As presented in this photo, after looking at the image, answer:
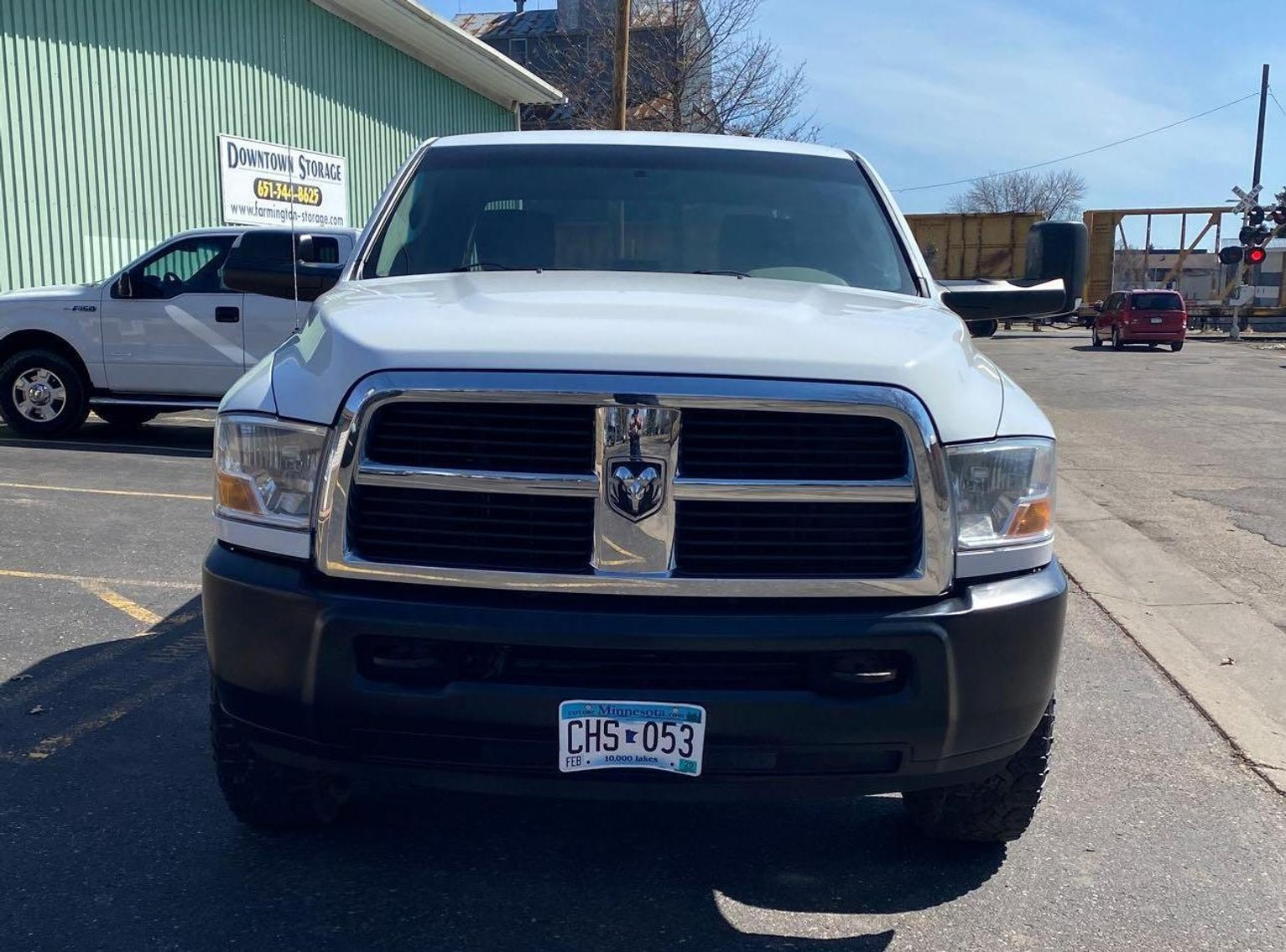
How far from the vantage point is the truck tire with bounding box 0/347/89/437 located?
35.5 feet

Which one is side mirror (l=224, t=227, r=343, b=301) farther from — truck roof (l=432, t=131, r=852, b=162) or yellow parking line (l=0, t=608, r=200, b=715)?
yellow parking line (l=0, t=608, r=200, b=715)

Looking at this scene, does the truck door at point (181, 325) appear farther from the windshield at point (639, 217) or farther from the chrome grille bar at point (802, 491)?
the chrome grille bar at point (802, 491)

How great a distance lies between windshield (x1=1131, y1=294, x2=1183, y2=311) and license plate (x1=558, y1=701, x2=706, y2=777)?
34.0 metres

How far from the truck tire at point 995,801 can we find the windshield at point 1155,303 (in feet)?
109

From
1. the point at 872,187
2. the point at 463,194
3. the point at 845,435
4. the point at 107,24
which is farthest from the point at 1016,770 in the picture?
the point at 107,24

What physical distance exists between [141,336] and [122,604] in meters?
5.66

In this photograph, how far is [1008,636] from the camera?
2666mm

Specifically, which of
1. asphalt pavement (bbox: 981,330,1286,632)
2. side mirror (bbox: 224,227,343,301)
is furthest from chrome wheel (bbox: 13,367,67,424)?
asphalt pavement (bbox: 981,330,1286,632)

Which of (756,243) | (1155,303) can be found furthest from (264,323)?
(1155,303)

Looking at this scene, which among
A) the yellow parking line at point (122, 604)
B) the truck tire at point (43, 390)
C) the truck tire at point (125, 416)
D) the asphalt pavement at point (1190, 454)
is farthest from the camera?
the truck tire at point (125, 416)

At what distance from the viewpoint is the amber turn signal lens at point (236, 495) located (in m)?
2.76

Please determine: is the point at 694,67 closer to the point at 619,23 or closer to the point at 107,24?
the point at 619,23

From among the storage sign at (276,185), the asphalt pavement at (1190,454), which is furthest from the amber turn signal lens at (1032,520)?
the storage sign at (276,185)

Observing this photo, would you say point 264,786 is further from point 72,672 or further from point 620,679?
point 72,672
